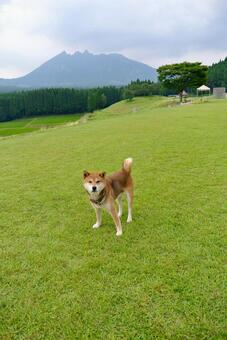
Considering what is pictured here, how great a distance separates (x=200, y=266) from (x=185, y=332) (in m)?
0.89

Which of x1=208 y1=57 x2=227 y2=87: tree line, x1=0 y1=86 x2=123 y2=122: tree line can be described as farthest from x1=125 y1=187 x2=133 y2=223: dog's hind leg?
x1=0 y1=86 x2=123 y2=122: tree line

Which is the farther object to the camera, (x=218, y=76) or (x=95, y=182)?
(x=218, y=76)

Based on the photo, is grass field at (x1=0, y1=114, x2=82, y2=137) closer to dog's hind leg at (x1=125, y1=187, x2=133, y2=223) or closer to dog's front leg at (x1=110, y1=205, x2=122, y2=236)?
dog's hind leg at (x1=125, y1=187, x2=133, y2=223)

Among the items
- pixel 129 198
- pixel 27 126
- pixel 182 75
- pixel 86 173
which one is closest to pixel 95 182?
pixel 86 173

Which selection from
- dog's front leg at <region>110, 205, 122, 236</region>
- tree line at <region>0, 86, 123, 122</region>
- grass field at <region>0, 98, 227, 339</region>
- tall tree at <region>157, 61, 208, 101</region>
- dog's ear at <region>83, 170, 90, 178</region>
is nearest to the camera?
grass field at <region>0, 98, 227, 339</region>

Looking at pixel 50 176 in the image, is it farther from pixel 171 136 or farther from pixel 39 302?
pixel 171 136

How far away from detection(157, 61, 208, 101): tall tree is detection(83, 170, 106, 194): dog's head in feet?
131

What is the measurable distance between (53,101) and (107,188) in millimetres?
72301

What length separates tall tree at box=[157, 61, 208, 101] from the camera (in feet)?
133

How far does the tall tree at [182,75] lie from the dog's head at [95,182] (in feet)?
131

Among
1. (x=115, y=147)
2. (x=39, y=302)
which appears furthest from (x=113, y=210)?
(x=115, y=147)

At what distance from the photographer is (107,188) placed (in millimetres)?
3826

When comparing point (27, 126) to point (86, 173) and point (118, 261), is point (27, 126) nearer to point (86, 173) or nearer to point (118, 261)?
point (86, 173)

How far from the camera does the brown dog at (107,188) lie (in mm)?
3631
